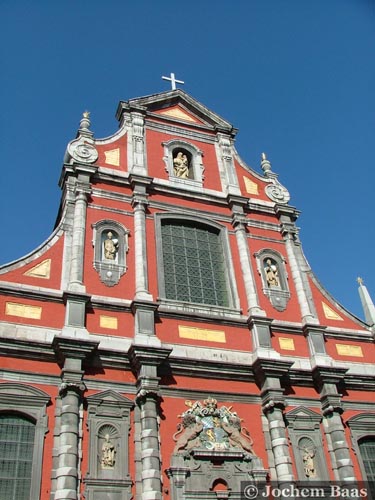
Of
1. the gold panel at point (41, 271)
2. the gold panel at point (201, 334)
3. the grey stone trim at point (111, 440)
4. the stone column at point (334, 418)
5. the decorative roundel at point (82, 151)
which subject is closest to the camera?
the grey stone trim at point (111, 440)

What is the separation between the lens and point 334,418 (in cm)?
1345

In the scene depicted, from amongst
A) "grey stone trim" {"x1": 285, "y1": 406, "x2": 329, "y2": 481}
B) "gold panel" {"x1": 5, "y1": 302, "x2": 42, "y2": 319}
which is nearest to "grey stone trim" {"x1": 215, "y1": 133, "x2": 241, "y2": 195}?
"grey stone trim" {"x1": 285, "y1": 406, "x2": 329, "y2": 481}

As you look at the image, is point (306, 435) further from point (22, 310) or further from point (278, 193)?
point (278, 193)

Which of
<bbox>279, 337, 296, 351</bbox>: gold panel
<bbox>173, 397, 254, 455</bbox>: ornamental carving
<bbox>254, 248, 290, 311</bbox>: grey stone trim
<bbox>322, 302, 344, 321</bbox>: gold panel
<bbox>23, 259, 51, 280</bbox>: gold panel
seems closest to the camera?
<bbox>173, 397, 254, 455</bbox>: ornamental carving

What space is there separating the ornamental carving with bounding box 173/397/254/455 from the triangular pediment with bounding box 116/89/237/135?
9.95m

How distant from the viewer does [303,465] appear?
12586mm

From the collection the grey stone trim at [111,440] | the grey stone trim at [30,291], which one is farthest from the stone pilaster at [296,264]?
the grey stone trim at [30,291]

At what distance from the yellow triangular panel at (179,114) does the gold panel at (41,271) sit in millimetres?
7540

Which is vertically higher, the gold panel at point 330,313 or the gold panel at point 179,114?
the gold panel at point 179,114

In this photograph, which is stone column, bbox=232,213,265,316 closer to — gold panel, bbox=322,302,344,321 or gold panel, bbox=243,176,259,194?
gold panel, bbox=243,176,259,194

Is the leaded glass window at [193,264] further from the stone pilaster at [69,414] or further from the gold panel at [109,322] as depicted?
the stone pilaster at [69,414]

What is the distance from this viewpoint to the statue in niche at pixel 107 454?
36.2ft

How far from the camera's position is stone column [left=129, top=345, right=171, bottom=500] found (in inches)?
429

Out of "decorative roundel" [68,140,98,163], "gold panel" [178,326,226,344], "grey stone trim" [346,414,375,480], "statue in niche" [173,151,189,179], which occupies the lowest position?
"grey stone trim" [346,414,375,480]
